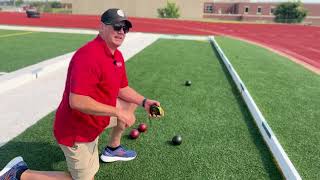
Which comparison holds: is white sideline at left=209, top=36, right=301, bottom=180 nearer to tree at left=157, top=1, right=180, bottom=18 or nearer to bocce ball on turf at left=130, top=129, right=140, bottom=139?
bocce ball on turf at left=130, top=129, right=140, bottom=139

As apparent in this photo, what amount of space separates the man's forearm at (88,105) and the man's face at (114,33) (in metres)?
0.61

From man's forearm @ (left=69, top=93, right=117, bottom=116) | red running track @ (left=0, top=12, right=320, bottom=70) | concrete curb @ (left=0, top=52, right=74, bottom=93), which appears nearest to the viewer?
man's forearm @ (left=69, top=93, right=117, bottom=116)

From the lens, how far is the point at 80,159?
11.9 ft

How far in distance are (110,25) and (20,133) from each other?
3.18m

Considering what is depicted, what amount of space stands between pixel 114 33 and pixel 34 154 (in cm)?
247

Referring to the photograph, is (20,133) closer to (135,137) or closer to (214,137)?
(135,137)

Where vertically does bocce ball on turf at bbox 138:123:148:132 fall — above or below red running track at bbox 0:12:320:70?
below

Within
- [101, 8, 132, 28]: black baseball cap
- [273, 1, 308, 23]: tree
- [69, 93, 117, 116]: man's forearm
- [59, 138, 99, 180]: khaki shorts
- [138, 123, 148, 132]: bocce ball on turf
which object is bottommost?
[138, 123, 148, 132]: bocce ball on turf

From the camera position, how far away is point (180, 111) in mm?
7281

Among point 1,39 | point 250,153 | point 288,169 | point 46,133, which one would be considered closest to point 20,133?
point 46,133

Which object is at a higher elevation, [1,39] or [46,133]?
[1,39]

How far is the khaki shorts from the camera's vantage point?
11.8 feet

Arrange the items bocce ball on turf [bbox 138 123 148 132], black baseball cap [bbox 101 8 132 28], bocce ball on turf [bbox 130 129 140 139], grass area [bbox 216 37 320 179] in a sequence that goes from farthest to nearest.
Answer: bocce ball on turf [bbox 138 123 148 132] < bocce ball on turf [bbox 130 129 140 139] < grass area [bbox 216 37 320 179] < black baseball cap [bbox 101 8 132 28]

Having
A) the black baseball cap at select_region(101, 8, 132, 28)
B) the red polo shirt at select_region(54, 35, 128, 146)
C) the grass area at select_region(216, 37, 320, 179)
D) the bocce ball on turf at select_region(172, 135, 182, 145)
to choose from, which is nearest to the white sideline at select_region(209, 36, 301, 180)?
the grass area at select_region(216, 37, 320, 179)
